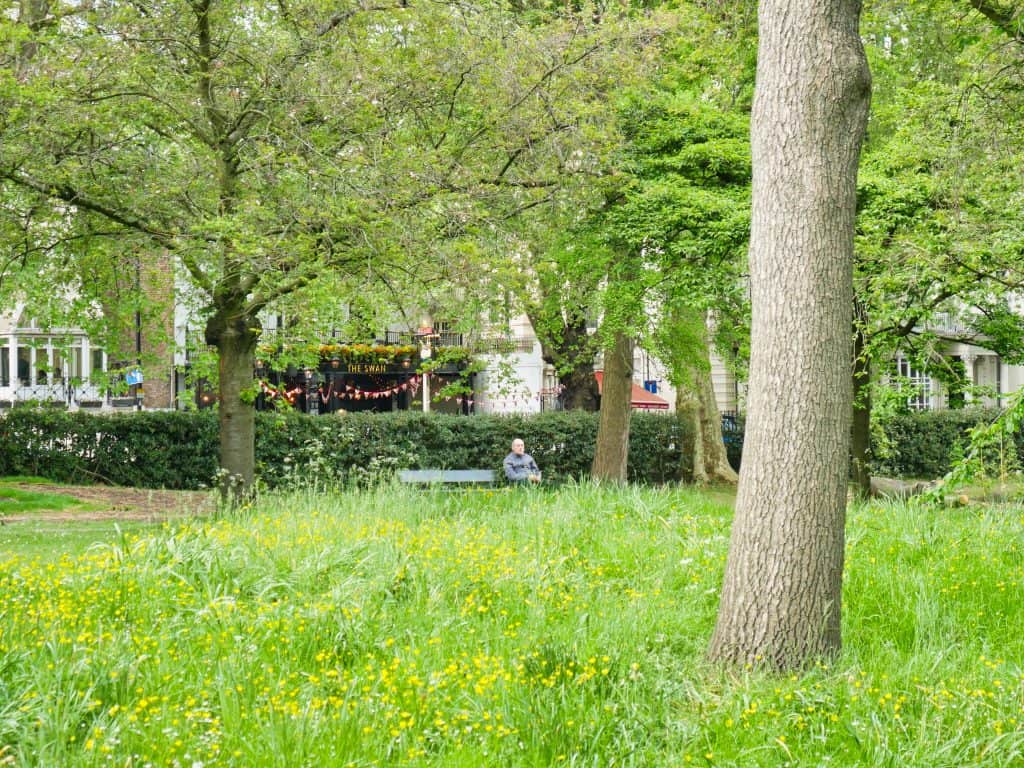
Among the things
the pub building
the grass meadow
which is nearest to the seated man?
the grass meadow

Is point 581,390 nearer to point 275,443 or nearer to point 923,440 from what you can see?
point 275,443

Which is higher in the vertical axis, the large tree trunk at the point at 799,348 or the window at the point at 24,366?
the window at the point at 24,366

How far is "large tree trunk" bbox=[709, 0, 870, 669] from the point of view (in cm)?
496

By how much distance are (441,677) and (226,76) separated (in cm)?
987

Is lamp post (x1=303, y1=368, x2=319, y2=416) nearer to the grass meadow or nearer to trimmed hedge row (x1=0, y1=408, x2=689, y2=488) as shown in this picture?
trimmed hedge row (x1=0, y1=408, x2=689, y2=488)

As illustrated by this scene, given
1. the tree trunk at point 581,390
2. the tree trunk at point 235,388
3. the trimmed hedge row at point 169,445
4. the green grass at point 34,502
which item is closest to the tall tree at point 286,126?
the tree trunk at point 235,388

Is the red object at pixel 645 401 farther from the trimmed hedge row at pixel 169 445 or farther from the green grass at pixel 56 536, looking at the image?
the green grass at pixel 56 536

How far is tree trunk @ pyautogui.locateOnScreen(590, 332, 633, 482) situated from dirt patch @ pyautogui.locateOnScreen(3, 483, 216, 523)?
6.38 metres

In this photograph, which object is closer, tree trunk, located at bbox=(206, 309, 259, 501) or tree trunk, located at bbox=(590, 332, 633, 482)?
tree trunk, located at bbox=(206, 309, 259, 501)

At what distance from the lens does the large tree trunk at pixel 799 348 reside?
4.96 meters

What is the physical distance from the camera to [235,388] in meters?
14.0

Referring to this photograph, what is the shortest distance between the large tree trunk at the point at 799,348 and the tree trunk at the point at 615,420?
439 inches

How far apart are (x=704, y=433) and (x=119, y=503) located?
12834mm

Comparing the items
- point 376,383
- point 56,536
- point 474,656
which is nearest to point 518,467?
point 56,536
